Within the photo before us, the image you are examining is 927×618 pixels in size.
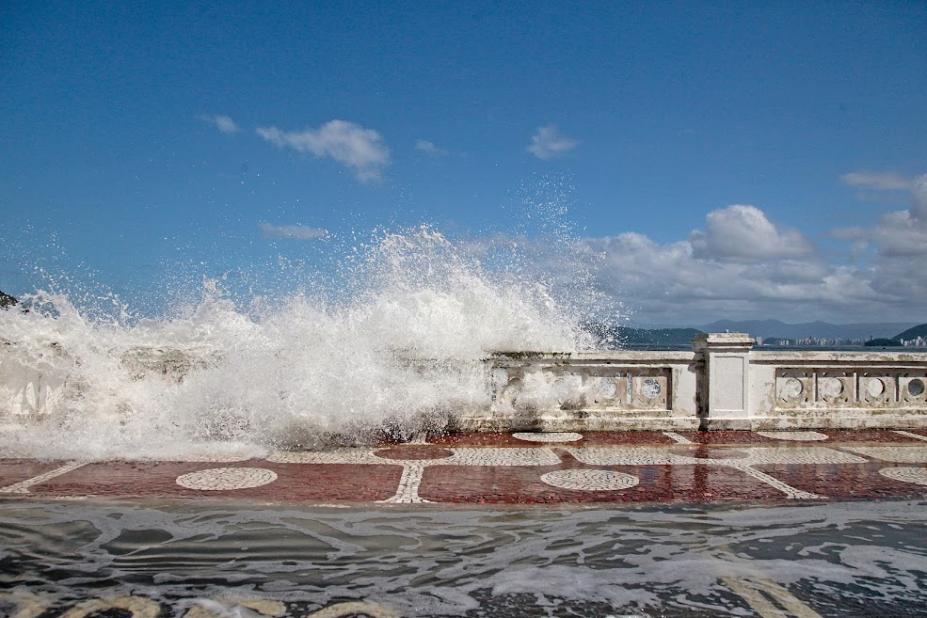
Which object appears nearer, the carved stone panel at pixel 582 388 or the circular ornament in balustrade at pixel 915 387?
the carved stone panel at pixel 582 388

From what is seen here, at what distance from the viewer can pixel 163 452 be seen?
7590 millimetres


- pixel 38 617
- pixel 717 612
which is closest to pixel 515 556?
pixel 717 612

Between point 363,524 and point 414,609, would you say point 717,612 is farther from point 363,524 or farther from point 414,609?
point 363,524

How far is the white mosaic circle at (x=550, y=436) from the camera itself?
870 cm

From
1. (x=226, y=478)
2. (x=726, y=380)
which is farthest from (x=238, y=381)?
(x=726, y=380)

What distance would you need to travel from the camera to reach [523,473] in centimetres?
680

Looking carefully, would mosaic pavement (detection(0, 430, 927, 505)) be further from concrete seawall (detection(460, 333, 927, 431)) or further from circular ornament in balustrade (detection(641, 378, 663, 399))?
circular ornament in balustrade (detection(641, 378, 663, 399))

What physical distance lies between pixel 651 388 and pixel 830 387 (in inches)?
115

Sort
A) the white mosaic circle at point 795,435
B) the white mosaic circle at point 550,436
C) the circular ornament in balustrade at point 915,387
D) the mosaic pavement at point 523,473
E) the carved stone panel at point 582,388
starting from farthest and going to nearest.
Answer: the circular ornament in balustrade at point 915,387, the carved stone panel at point 582,388, the white mosaic circle at point 795,435, the white mosaic circle at point 550,436, the mosaic pavement at point 523,473

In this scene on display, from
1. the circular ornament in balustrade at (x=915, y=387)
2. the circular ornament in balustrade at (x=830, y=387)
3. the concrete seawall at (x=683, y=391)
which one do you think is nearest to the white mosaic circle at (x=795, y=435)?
the concrete seawall at (x=683, y=391)

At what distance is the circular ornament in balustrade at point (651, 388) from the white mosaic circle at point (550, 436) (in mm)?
1266

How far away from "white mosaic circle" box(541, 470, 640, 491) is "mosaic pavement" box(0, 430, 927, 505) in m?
0.01

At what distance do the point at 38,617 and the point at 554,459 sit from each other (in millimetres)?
5260

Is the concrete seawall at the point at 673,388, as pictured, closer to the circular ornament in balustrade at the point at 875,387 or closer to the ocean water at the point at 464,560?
the circular ornament in balustrade at the point at 875,387
